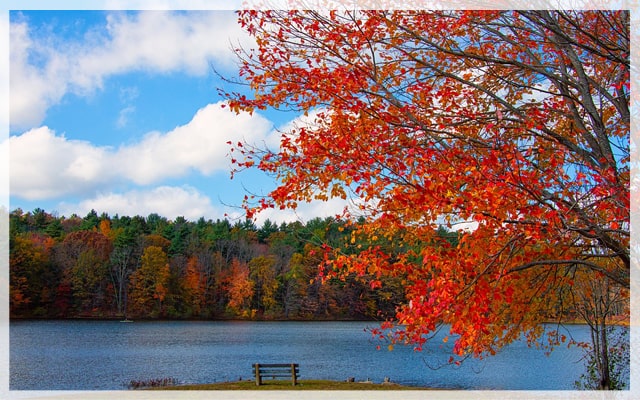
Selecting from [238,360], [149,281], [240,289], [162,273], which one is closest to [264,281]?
[240,289]

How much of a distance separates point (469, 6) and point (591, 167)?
212cm

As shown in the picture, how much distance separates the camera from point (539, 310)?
318 inches

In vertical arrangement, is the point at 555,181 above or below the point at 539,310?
above

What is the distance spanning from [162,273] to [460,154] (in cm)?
5102

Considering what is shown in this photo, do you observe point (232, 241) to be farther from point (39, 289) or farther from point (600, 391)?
point (600, 391)

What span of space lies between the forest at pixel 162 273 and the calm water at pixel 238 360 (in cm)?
1155

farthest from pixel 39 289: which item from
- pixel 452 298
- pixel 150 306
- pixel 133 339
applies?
pixel 452 298

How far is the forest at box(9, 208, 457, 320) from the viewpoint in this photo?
170 feet

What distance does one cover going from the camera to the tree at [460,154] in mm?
5367

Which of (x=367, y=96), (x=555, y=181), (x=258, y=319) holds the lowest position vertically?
(x=258, y=319)

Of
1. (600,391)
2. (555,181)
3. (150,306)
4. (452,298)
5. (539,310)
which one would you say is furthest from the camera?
(150,306)

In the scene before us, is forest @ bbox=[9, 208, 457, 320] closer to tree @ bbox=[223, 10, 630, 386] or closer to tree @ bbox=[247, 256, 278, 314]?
tree @ bbox=[247, 256, 278, 314]

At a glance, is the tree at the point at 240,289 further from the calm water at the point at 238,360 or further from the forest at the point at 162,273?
the calm water at the point at 238,360

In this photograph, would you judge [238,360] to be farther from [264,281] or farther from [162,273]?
[162,273]
